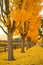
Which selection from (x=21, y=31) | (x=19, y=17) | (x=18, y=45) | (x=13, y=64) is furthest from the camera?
(x=18, y=45)

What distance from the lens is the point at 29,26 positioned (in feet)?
87.1

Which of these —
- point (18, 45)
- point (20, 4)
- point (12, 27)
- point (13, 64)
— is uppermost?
point (20, 4)

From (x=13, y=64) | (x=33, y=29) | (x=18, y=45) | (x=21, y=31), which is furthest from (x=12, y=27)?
(x=18, y=45)

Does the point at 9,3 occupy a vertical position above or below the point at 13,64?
above

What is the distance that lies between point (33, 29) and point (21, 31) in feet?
8.72

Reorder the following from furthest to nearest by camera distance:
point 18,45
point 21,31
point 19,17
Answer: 1. point 18,45
2. point 21,31
3. point 19,17

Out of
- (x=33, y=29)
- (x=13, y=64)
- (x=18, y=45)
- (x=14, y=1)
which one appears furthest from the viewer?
(x=18, y=45)

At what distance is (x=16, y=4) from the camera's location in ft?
55.3

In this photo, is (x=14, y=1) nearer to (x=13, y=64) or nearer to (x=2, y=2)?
(x=2, y=2)

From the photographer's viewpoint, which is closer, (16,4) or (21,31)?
(16,4)

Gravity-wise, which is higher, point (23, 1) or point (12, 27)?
point (23, 1)

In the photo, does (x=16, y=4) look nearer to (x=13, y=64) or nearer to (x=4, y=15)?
(x=4, y=15)

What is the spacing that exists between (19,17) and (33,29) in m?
12.5

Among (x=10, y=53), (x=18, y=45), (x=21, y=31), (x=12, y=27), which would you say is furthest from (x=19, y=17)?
(x=18, y=45)
